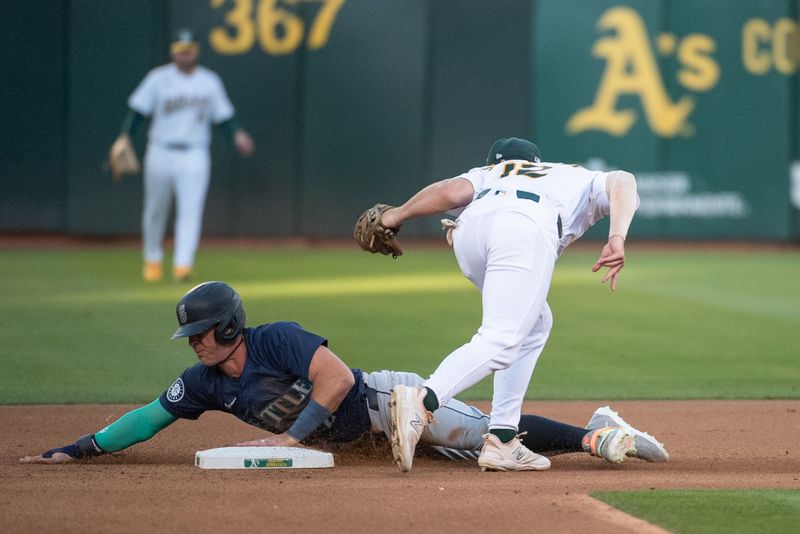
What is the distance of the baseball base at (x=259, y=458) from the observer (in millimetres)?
5117

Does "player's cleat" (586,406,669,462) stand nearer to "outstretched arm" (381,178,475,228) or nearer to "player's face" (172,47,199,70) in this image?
"outstretched arm" (381,178,475,228)

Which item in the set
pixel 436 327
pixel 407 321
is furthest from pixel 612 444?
pixel 407 321

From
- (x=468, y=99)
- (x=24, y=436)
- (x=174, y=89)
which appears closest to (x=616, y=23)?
(x=468, y=99)

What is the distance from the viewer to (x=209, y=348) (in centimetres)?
504

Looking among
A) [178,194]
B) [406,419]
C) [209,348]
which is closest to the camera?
[406,419]

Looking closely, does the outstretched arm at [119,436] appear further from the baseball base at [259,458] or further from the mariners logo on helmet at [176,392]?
the baseball base at [259,458]

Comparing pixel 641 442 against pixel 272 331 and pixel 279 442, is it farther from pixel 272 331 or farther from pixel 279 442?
pixel 272 331

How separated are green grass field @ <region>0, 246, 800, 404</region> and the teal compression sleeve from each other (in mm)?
1843

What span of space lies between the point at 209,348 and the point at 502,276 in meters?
1.19

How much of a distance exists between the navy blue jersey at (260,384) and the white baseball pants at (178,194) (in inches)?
320

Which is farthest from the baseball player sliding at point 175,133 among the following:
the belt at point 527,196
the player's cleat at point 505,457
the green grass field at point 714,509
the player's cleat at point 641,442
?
the green grass field at point 714,509

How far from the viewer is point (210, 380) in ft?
17.0

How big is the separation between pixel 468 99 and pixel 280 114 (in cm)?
275

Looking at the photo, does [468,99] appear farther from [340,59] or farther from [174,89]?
[174,89]
